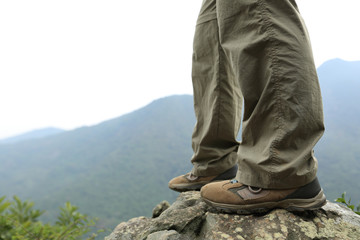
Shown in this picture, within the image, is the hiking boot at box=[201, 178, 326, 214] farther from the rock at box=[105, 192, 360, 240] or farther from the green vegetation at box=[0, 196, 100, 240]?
the green vegetation at box=[0, 196, 100, 240]

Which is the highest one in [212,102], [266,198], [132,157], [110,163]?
[212,102]

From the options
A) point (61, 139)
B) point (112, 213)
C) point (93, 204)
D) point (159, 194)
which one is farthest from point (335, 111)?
point (61, 139)

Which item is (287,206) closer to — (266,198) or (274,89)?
(266,198)

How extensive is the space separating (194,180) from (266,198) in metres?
0.66

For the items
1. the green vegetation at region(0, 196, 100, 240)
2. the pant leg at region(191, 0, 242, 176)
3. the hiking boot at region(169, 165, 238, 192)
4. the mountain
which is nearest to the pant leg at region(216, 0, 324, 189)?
the pant leg at region(191, 0, 242, 176)

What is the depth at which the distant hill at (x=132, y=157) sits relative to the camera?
41978mm

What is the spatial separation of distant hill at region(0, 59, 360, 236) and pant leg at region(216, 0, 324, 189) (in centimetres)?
2914

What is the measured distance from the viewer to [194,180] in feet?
5.83

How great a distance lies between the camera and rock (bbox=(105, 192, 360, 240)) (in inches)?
45.4

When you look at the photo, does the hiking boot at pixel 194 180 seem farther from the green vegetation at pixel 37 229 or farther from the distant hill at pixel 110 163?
the distant hill at pixel 110 163

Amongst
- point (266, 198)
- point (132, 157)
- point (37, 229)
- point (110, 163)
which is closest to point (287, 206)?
point (266, 198)

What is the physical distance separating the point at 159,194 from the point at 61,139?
52811 mm

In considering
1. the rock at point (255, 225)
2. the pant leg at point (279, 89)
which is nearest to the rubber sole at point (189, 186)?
the rock at point (255, 225)

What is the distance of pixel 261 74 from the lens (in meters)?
1.16
